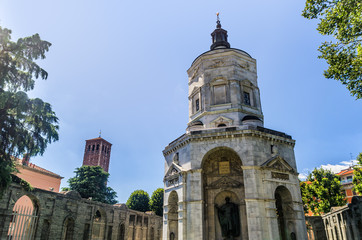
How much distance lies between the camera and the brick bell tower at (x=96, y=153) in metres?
70.7

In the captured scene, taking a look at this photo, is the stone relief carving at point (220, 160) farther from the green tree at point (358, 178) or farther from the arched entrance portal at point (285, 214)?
the green tree at point (358, 178)

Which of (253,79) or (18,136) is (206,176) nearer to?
(253,79)

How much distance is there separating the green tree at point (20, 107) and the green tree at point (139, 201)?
38.1m

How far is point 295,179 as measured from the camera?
18.8 metres

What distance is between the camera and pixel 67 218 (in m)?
24.2

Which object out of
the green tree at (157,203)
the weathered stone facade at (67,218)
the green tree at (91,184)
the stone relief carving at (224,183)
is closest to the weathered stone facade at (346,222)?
the stone relief carving at (224,183)

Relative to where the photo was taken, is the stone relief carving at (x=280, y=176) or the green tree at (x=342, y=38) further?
the stone relief carving at (x=280, y=176)

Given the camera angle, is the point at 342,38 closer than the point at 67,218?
Yes

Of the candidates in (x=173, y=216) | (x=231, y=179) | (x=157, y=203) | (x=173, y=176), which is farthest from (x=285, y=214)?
(x=157, y=203)

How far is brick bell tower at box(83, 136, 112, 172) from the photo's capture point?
70688 mm

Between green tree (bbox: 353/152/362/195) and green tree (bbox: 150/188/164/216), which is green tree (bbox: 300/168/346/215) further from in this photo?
green tree (bbox: 150/188/164/216)

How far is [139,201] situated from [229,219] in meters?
36.6

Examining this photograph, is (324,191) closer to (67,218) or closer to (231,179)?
(231,179)

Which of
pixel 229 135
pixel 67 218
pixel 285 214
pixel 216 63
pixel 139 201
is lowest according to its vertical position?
pixel 67 218
